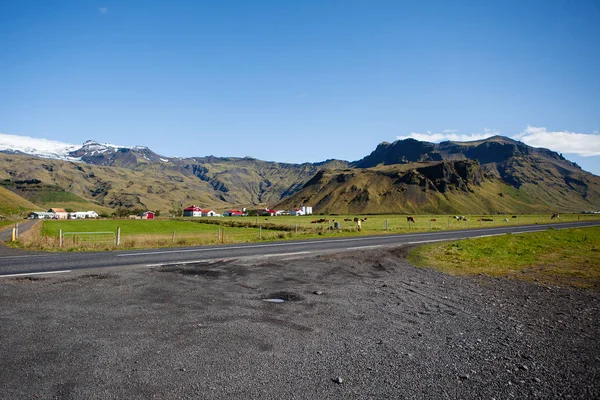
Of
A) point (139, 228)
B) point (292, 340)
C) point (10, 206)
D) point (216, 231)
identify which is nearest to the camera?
point (292, 340)

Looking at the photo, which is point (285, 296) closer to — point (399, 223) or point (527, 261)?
point (527, 261)

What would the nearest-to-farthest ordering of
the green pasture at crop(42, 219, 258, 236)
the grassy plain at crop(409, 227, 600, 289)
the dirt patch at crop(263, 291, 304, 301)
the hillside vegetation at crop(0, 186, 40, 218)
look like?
the dirt patch at crop(263, 291, 304, 301) < the grassy plain at crop(409, 227, 600, 289) < the green pasture at crop(42, 219, 258, 236) < the hillside vegetation at crop(0, 186, 40, 218)

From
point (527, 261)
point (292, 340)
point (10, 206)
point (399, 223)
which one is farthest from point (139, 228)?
point (10, 206)

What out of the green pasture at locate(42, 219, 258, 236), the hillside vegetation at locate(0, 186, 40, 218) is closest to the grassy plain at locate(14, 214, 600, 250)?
the green pasture at locate(42, 219, 258, 236)

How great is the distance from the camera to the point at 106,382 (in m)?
5.59

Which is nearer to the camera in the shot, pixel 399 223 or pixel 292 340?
pixel 292 340

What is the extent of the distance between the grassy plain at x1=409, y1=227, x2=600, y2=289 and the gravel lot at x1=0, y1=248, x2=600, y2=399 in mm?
2911

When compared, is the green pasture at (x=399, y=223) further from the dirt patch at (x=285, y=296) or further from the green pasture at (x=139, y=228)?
the dirt patch at (x=285, y=296)

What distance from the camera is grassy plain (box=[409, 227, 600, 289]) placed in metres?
14.7

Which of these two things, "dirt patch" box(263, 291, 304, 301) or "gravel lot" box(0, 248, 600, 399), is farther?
"dirt patch" box(263, 291, 304, 301)

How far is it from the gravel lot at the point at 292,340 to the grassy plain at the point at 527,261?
2.91 meters

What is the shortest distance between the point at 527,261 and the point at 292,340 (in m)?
16.5

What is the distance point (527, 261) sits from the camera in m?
19.2

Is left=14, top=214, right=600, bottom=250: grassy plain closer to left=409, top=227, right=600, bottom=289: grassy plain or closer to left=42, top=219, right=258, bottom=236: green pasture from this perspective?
left=42, top=219, right=258, bottom=236: green pasture
